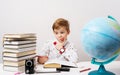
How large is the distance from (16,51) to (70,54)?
44cm

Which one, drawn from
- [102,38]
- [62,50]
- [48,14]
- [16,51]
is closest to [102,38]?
[102,38]

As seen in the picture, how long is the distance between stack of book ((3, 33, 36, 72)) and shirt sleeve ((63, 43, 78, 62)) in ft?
1.07

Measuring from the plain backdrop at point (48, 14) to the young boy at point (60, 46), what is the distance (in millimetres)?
261

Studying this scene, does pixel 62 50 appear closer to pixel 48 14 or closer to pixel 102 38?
pixel 48 14

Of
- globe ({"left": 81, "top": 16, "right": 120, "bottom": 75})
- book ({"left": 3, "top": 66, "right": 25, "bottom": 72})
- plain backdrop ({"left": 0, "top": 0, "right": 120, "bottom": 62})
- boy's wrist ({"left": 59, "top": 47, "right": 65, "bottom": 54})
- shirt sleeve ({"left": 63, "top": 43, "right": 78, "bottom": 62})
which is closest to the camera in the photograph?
globe ({"left": 81, "top": 16, "right": 120, "bottom": 75})

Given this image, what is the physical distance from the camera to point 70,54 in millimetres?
1566

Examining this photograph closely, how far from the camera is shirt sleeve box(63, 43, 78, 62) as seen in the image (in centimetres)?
151

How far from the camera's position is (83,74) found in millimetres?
1191

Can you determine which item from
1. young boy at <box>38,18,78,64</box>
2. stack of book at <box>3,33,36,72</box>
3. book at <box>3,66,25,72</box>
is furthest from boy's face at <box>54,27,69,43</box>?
book at <box>3,66,25,72</box>

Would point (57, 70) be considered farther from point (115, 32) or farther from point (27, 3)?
point (27, 3)

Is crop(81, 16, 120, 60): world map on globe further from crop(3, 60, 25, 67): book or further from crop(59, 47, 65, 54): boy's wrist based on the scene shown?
crop(59, 47, 65, 54): boy's wrist

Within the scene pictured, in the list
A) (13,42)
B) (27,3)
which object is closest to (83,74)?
(13,42)

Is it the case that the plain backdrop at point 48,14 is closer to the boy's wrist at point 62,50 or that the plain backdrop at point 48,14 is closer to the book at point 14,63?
the boy's wrist at point 62,50

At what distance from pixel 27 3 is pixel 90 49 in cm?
102
